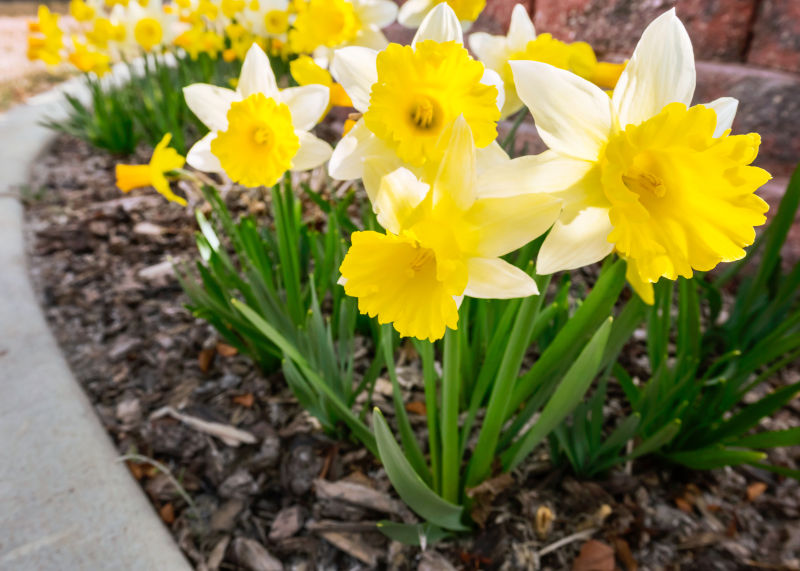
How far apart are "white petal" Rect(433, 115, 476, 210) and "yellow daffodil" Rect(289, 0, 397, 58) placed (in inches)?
25.8

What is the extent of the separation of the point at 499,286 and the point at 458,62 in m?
0.24

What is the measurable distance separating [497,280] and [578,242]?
0.29 feet

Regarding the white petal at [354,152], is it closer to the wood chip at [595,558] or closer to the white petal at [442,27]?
the white petal at [442,27]

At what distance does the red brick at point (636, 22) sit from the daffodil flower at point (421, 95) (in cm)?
136

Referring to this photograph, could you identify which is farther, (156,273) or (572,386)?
(156,273)

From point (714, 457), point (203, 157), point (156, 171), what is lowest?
point (714, 457)

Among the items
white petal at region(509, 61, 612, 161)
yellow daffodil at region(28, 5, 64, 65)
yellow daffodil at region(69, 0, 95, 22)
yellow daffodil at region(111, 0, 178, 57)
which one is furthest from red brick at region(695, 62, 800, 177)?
yellow daffodil at region(28, 5, 64, 65)

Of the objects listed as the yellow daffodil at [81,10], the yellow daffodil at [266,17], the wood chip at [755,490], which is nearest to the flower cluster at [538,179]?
the wood chip at [755,490]

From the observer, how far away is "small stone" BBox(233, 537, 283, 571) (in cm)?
105

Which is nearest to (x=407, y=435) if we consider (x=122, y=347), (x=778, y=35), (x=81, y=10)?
(x=122, y=347)

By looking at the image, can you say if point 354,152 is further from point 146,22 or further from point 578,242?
point 146,22

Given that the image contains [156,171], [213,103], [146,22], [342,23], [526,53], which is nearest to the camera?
[526,53]

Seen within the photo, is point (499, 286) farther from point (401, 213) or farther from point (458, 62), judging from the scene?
point (458, 62)

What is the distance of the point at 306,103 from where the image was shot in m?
0.91
